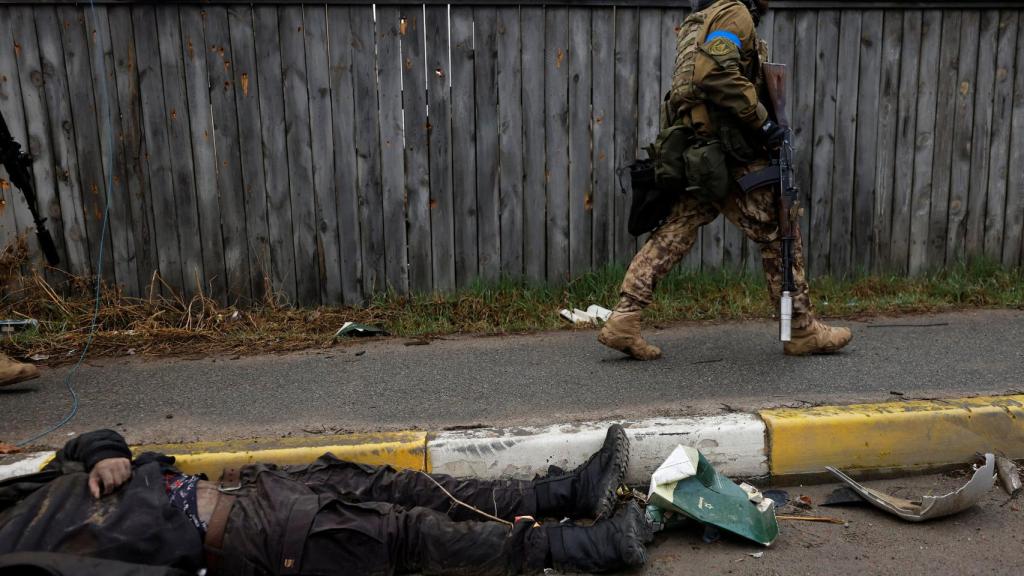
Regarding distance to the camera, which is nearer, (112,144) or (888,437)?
(888,437)

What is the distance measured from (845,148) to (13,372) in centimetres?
524

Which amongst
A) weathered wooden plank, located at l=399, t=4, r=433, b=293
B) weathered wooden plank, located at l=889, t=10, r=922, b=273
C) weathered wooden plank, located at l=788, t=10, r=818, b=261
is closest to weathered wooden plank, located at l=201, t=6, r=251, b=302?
weathered wooden plank, located at l=399, t=4, r=433, b=293

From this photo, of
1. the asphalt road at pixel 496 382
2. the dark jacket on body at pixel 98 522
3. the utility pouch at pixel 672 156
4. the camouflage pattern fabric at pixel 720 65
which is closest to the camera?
the dark jacket on body at pixel 98 522

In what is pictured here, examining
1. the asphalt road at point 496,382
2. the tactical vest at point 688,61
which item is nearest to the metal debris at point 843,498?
the asphalt road at point 496,382

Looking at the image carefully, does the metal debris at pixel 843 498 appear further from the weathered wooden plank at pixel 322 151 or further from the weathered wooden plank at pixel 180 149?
the weathered wooden plank at pixel 180 149

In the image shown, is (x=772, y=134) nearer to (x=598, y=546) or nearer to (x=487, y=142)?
(x=487, y=142)

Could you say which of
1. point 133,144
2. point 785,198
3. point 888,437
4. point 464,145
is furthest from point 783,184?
point 133,144

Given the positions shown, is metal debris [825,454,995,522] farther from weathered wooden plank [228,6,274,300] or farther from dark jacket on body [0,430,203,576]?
weathered wooden plank [228,6,274,300]

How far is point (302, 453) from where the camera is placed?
304 cm

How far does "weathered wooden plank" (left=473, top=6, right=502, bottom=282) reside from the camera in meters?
5.12

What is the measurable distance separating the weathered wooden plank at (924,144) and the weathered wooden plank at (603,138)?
85.4 inches

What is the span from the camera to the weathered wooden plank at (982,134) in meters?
5.46

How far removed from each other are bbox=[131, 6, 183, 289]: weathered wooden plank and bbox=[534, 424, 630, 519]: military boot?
344 centimetres

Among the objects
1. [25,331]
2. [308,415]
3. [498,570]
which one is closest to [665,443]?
[498,570]
